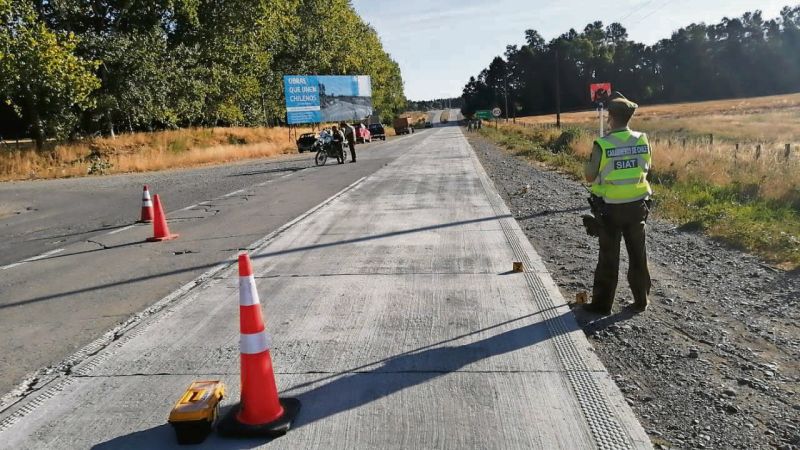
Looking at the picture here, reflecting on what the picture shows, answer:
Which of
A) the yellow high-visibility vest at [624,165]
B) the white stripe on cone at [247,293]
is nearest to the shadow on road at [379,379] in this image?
the white stripe on cone at [247,293]

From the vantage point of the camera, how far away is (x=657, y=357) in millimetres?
4090

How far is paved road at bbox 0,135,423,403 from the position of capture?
17.0 ft

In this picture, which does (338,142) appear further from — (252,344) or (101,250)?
(252,344)

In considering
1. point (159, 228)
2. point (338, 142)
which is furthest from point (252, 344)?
point (338, 142)

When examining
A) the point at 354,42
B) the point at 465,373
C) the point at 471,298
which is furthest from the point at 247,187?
the point at 354,42

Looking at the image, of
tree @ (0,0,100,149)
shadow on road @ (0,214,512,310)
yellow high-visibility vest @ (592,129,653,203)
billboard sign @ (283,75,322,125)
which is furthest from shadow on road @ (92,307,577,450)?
billboard sign @ (283,75,322,125)

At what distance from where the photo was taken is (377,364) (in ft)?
13.4

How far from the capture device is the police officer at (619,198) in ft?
15.9

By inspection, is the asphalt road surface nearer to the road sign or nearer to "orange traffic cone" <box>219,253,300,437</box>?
the road sign

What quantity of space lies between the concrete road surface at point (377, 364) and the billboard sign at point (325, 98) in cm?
3924

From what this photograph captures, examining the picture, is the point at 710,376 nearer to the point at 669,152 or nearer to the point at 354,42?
the point at 669,152

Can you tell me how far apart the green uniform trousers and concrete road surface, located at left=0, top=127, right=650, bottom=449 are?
1.42ft

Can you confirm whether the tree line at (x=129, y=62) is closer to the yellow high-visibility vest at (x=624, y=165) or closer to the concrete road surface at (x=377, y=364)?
the concrete road surface at (x=377, y=364)

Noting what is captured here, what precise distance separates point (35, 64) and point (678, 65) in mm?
145801
